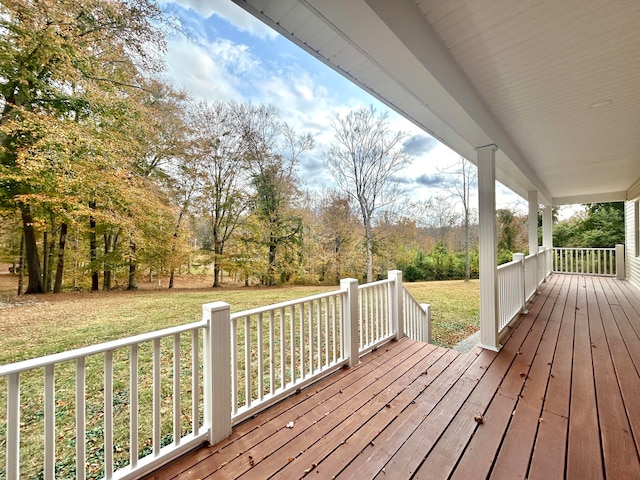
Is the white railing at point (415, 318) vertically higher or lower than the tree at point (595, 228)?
lower

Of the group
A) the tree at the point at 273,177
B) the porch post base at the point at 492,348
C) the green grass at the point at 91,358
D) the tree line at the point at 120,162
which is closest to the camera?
the green grass at the point at 91,358

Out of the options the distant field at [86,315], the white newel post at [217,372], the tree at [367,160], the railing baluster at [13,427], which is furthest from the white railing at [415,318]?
the tree at [367,160]

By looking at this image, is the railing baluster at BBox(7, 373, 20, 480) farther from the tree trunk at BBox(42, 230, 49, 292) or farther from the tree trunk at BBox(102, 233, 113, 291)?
the tree trunk at BBox(102, 233, 113, 291)

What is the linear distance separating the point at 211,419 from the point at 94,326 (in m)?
1.78

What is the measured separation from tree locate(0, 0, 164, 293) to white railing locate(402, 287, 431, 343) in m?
4.04

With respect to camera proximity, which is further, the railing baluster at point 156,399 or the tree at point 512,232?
the tree at point 512,232

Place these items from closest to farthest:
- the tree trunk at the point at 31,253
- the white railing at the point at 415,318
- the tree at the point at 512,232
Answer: the tree trunk at the point at 31,253 < the white railing at the point at 415,318 < the tree at the point at 512,232

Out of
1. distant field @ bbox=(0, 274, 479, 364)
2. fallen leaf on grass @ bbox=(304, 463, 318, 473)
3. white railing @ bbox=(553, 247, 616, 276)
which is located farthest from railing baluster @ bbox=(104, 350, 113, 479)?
white railing @ bbox=(553, 247, 616, 276)

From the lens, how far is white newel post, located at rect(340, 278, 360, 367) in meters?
2.80

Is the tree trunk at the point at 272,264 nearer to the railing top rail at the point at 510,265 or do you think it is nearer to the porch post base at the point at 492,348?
the porch post base at the point at 492,348

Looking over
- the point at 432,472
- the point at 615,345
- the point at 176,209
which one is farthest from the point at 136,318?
the point at 615,345

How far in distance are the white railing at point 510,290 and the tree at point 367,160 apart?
21.0 feet

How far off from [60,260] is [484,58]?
4349mm

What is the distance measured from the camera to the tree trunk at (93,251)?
9.19 ft
